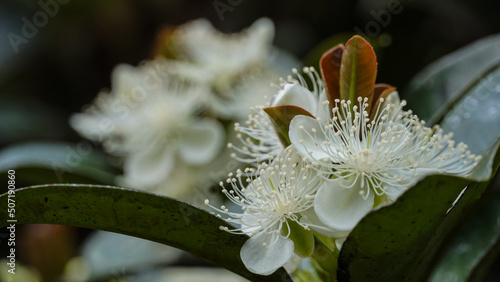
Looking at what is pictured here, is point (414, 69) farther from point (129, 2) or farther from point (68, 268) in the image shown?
point (129, 2)

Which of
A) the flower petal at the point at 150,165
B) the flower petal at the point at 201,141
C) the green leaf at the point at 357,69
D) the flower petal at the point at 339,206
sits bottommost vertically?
the flower petal at the point at 150,165

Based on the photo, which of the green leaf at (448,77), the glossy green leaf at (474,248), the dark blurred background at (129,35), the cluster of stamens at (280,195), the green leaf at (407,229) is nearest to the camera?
the green leaf at (407,229)

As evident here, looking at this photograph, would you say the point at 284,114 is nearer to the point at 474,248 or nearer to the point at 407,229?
the point at 407,229

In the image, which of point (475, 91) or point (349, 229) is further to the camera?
point (475, 91)

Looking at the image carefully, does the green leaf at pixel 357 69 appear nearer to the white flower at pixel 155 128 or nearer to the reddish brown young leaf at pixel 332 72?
the reddish brown young leaf at pixel 332 72

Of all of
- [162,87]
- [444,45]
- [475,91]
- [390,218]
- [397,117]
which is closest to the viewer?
[390,218]

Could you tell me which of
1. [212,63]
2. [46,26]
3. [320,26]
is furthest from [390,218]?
[46,26]

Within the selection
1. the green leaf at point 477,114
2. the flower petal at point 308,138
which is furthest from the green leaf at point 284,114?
the green leaf at point 477,114
